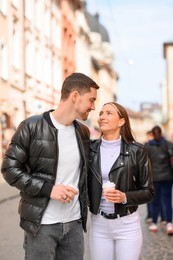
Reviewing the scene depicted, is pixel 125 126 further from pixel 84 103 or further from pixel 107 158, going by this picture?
pixel 84 103

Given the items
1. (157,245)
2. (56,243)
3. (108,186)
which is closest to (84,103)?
(108,186)

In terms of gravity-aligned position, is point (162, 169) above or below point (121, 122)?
below

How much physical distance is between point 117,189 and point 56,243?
2.14 feet

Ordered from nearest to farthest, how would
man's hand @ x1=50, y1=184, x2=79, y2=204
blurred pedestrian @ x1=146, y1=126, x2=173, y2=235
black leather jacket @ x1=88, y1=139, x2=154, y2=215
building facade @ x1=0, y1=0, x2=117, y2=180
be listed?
man's hand @ x1=50, y1=184, x2=79, y2=204
black leather jacket @ x1=88, y1=139, x2=154, y2=215
blurred pedestrian @ x1=146, y1=126, x2=173, y2=235
building facade @ x1=0, y1=0, x2=117, y2=180

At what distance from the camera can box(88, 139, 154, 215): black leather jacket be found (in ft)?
13.3

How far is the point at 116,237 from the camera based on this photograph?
4.12 meters

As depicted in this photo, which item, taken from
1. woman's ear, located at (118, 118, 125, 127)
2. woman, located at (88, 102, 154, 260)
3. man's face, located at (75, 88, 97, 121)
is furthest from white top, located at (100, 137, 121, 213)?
man's face, located at (75, 88, 97, 121)

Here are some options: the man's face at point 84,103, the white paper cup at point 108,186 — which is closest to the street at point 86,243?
the white paper cup at point 108,186

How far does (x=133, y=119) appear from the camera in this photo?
156 m

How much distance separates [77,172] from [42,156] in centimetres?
25

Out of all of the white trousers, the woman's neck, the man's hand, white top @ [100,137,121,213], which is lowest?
the white trousers

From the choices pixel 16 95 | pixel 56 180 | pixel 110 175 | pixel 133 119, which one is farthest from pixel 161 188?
pixel 133 119

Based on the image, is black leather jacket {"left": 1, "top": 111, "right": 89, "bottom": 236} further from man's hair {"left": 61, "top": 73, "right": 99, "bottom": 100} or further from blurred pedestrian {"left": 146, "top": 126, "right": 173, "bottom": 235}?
blurred pedestrian {"left": 146, "top": 126, "right": 173, "bottom": 235}

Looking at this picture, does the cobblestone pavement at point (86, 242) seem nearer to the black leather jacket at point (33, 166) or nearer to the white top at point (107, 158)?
the white top at point (107, 158)
